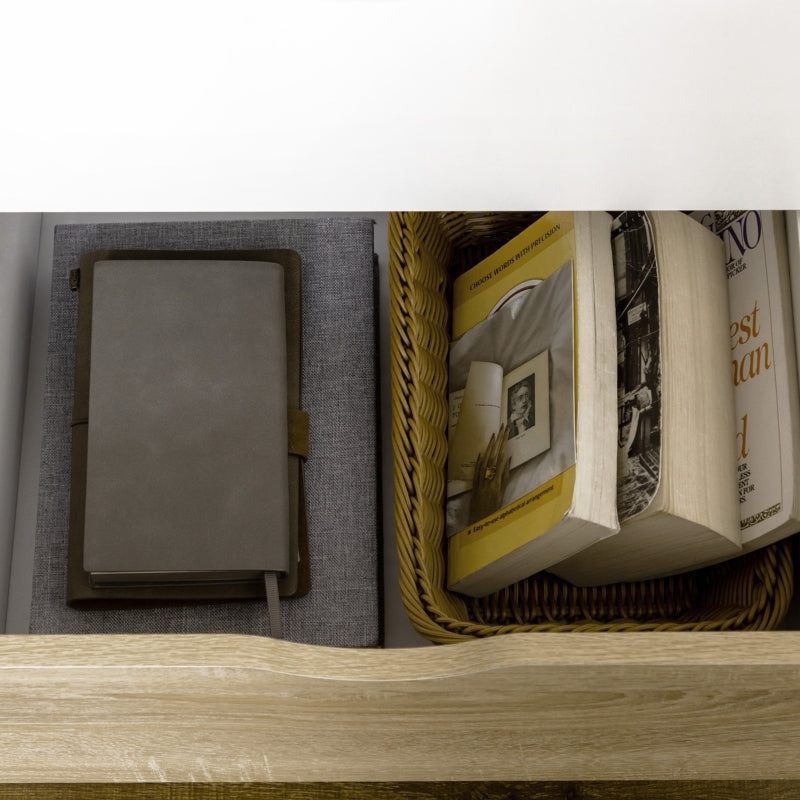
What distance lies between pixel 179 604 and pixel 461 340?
32 cm

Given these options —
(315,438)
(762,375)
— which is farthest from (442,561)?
(762,375)

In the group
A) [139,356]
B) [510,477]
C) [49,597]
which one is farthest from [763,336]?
[49,597]

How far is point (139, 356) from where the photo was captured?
723 mm

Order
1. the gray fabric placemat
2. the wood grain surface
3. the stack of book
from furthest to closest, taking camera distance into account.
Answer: the gray fabric placemat → the stack of book → the wood grain surface

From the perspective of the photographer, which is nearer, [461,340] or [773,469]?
[773,469]

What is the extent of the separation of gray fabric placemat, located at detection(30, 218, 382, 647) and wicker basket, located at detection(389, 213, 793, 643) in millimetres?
59

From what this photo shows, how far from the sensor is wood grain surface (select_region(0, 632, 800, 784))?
420 millimetres

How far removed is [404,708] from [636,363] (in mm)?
320

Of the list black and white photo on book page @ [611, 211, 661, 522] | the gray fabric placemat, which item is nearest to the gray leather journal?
the gray fabric placemat

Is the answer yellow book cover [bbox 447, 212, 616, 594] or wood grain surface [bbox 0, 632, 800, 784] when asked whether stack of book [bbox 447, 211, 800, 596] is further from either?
wood grain surface [bbox 0, 632, 800, 784]

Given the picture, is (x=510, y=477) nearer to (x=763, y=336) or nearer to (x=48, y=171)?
(x=763, y=336)

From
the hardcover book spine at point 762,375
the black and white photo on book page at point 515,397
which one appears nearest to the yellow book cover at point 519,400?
the black and white photo on book page at point 515,397

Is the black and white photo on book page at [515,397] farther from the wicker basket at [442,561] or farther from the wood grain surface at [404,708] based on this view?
the wood grain surface at [404,708]

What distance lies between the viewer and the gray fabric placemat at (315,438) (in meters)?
0.74
